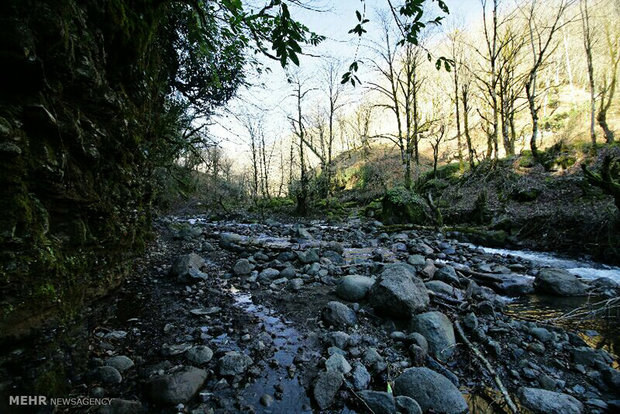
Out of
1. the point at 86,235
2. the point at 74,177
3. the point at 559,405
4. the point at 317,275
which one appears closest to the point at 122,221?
the point at 86,235

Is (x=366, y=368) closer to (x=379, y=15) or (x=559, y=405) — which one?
(x=559, y=405)

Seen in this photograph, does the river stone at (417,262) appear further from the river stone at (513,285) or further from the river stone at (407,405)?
the river stone at (407,405)

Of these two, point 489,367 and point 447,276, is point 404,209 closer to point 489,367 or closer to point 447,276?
point 447,276

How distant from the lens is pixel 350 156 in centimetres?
3512

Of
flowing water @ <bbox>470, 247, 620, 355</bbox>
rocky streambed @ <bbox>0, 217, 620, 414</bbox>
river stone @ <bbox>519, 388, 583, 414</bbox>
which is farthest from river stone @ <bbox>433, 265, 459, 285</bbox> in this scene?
river stone @ <bbox>519, 388, 583, 414</bbox>

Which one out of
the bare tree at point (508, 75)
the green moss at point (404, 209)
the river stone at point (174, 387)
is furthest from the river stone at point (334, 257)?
the bare tree at point (508, 75)

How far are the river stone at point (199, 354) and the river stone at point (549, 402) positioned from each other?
2.68 meters

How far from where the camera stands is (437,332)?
117 inches

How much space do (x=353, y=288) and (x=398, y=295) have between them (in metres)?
0.77

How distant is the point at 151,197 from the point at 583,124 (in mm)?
25007

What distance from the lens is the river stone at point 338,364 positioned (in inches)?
94.5

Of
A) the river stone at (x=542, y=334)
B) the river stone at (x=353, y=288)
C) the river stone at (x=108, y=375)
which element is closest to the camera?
the river stone at (x=108, y=375)

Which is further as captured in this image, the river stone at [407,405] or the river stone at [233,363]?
the river stone at [233,363]

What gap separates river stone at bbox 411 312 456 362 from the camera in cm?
285
